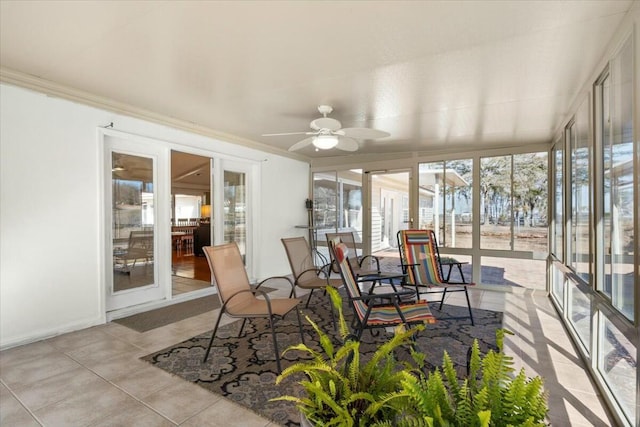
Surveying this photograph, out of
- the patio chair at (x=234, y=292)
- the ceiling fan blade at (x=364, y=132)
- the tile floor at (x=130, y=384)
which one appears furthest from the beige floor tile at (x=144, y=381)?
the ceiling fan blade at (x=364, y=132)

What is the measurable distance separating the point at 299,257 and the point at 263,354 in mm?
1567

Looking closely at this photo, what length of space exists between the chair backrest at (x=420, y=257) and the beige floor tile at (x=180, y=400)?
2.71 meters

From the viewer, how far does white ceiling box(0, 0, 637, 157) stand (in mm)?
1995

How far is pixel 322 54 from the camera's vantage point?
2.53 m

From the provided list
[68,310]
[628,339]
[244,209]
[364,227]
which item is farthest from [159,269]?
[628,339]

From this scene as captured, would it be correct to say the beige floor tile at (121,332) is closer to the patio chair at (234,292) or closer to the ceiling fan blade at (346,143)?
the patio chair at (234,292)

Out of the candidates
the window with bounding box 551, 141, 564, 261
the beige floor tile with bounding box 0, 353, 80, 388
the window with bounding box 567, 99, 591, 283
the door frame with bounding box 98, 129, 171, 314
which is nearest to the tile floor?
the beige floor tile with bounding box 0, 353, 80, 388

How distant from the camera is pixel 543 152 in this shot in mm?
5129

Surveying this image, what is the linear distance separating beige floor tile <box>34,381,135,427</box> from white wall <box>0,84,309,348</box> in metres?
1.43

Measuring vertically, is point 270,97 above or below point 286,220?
above

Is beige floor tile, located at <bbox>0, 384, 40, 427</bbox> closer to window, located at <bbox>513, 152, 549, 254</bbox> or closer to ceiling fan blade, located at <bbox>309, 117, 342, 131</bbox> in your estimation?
ceiling fan blade, located at <bbox>309, 117, 342, 131</bbox>

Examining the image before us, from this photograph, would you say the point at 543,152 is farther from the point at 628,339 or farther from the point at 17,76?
the point at 17,76

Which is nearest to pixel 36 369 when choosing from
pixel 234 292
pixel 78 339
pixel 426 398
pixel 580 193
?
pixel 78 339

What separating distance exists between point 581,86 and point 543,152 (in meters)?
2.43
